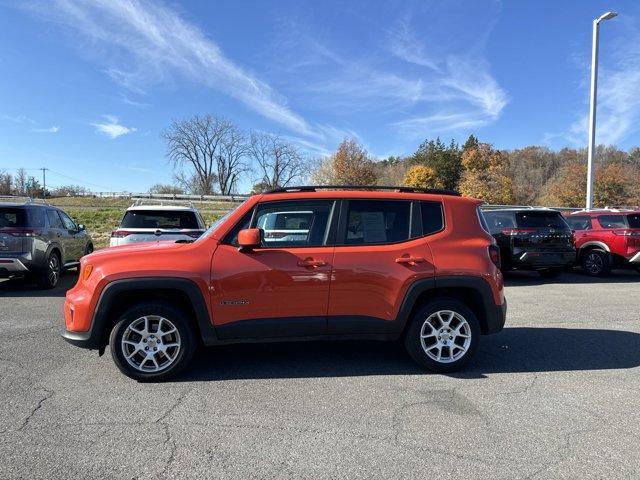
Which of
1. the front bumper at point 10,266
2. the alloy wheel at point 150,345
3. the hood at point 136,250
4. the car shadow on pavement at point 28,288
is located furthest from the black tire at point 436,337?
the front bumper at point 10,266

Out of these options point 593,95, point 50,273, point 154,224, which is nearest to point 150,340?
point 154,224

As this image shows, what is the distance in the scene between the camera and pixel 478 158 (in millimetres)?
61438

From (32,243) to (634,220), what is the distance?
13269mm

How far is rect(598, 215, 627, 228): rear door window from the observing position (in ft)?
38.7

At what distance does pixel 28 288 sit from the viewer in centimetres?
958

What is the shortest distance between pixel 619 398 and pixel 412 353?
178cm

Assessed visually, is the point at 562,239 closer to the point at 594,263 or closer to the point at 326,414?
the point at 594,263

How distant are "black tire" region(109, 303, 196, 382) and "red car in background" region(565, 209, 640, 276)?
36.8 feet

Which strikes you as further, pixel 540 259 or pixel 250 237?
pixel 540 259

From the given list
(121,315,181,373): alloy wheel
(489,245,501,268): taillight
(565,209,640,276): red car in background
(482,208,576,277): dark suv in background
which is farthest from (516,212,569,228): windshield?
(121,315,181,373): alloy wheel

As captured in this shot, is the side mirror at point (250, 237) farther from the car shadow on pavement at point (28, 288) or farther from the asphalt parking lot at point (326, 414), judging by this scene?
the car shadow on pavement at point (28, 288)

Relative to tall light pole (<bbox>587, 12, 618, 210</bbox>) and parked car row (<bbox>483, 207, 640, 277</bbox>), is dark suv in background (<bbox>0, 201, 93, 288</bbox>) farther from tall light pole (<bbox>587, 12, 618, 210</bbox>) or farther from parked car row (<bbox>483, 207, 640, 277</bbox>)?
tall light pole (<bbox>587, 12, 618, 210</bbox>)

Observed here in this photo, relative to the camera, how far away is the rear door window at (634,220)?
38.1 feet

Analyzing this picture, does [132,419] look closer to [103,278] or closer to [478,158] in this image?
[103,278]
